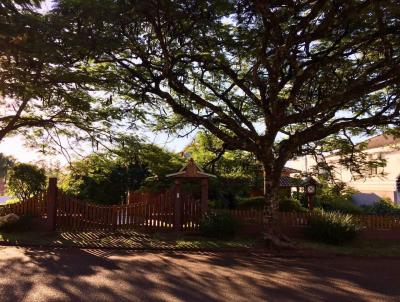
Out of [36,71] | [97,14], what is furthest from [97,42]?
[36,71]

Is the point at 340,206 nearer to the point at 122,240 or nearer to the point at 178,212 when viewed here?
the point at 178,212

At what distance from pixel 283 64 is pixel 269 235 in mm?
A: 5208

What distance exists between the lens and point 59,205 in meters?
14.8

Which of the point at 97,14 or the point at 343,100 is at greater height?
the point at 97,14

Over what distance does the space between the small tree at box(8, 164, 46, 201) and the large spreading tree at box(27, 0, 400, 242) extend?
624cm

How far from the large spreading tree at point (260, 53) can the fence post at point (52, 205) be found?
3.80 meters

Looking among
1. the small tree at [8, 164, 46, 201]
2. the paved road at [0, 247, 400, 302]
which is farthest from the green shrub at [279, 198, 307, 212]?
the small tree at [8, 164, 46, 201]

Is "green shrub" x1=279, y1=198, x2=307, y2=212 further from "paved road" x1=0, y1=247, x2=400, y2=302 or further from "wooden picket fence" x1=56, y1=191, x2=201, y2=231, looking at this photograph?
"paved road" x1=0, y1=247, x2=400, y2=302

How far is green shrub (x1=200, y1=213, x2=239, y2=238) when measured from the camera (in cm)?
1398

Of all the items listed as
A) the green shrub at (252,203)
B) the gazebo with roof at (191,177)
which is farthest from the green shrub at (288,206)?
the gazebo with roof at (191,177)

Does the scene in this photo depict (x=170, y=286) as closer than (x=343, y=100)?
Yes

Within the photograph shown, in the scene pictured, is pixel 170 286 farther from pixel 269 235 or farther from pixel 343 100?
pixel 343 100

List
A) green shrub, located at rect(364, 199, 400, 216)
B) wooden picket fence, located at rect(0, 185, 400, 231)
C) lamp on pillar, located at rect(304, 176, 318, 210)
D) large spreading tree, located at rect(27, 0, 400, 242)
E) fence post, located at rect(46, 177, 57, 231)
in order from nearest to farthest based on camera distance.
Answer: large spreading tree, located at rect(27, 0, 400, 242)
fence post, located at rect(46, 177, 57, 231)
wooden picket fence, located at rect(0, 185, 400, 231)
lamp on pillar, located at rect(304, 176, 318, 210)
green shrub, located at rect(364, 199, 400, 216)

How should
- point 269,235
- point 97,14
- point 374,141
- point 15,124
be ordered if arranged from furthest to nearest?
A: point 374,141
point 15,124
point 269,235
point 97,14
